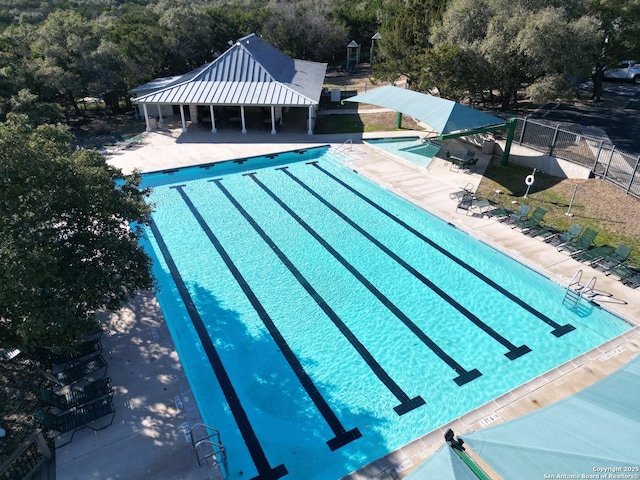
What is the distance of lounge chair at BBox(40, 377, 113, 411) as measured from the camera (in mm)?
7652

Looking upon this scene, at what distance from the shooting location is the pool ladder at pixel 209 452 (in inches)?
269

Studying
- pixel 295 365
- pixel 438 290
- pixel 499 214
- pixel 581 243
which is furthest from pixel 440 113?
pixel 295 365

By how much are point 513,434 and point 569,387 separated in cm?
416

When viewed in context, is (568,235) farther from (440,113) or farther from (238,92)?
(238,92)

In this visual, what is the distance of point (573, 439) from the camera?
516 centimetres

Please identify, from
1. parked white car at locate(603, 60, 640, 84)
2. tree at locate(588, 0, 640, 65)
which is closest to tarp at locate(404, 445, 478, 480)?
tree at locate(588, 0, 640, 65)

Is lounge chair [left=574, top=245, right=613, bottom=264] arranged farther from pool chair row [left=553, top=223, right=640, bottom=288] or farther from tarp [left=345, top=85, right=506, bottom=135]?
tarp [left=345, top=85, right=506, bottom=135]

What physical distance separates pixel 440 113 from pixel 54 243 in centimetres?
1578

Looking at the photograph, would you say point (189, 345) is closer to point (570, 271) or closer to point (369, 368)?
point (369, 368)

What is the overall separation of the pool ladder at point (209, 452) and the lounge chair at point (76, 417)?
1.77 metres

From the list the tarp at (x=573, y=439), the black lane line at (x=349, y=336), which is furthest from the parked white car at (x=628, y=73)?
the tarp at (x=573, y=439)

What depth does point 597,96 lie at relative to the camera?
90.2ft

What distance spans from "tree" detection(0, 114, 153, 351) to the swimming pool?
2951mm

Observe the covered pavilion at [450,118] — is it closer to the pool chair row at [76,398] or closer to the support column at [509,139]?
the support column at [509,139]
